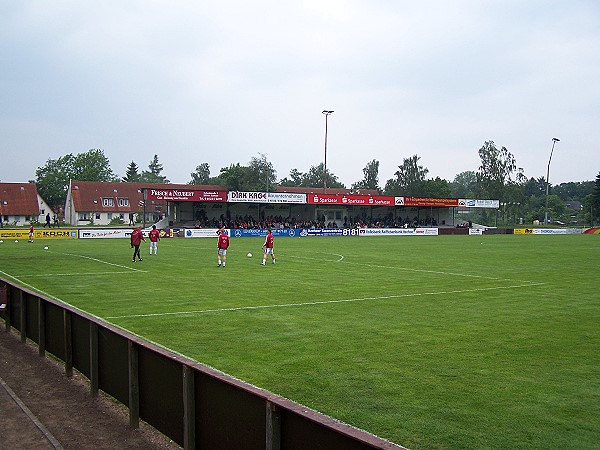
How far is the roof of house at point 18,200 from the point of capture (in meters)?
89.9

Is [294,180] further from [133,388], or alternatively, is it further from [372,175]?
[133,388]

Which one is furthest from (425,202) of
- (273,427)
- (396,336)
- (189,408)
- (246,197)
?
(273,427)

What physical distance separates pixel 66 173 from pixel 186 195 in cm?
6483

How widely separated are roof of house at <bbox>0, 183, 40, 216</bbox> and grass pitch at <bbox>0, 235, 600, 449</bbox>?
228ft

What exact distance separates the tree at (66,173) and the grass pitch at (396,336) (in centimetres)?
9487

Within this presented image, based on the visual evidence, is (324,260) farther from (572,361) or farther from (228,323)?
(572,361)

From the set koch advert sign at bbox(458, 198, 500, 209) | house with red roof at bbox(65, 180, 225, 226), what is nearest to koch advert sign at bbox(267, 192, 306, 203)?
house with red roof at bbox(65, 180, 225, 226)

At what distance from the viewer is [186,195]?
6581 centimetres

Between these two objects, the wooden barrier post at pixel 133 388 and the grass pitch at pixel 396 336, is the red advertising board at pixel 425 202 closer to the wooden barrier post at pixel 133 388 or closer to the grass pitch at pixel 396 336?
the grass pitch at pixel 396 336

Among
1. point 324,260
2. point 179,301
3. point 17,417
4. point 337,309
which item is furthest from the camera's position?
point 324,260

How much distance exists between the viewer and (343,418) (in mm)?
7375

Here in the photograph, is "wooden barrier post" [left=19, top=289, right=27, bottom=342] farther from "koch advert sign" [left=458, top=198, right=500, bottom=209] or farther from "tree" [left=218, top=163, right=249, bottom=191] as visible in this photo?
"tree" [left=218, top=163, right=249, bottom=191]

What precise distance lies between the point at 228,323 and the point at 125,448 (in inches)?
303

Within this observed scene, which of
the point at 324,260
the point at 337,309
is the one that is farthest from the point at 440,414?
the point at 324,260
